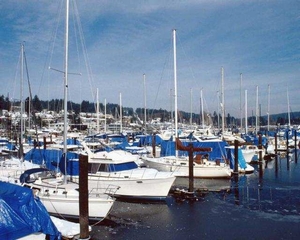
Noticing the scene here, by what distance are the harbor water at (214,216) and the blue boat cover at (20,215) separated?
3.39m

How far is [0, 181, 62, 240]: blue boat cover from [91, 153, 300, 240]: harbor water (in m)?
3.39

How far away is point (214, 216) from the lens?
59.9 ft

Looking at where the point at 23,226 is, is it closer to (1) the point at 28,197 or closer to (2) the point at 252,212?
(1) the point at 28,197

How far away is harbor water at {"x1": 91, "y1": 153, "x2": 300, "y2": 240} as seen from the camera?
1529 cm

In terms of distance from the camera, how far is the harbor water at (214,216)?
1529 cm

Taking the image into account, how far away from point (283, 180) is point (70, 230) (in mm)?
23607

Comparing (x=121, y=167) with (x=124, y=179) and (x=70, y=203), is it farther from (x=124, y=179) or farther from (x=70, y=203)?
(x=70, y=203)

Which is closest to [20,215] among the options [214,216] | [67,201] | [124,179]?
[67,201]

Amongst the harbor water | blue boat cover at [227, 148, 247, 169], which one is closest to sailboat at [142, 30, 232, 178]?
the harbor water

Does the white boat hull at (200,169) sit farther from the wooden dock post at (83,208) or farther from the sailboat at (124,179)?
the wooden dock post at (83,208)

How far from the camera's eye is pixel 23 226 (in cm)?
1161

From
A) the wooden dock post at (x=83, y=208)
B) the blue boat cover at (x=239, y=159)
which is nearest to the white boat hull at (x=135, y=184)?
the wooden dock post at (x=83, y=208)

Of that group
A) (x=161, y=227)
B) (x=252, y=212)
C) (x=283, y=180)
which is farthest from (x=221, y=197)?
(x=283, y=180)

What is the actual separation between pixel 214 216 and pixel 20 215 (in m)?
11.3
